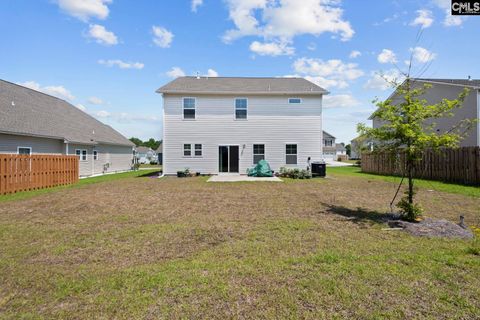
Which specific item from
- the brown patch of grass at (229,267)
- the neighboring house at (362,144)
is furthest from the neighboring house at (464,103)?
the brown patch of grass at (229,267)

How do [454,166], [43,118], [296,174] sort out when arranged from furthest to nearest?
[43,118] < [296,174] < [454,166]

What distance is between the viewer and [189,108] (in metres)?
18.7

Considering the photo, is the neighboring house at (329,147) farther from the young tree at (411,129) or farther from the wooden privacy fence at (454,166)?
the young tree at (411,129)

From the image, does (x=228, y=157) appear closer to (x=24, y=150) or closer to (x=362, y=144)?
(x=362, y=144)

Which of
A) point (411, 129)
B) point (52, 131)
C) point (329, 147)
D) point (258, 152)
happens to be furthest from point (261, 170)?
point (329, 147)

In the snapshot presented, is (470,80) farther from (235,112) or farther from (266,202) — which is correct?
(266,202)

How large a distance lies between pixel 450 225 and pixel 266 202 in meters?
4.82

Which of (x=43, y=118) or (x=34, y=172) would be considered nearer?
(x=34, y=172)

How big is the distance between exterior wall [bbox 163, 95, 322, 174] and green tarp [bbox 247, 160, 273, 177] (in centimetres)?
117

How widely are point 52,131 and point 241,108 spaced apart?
1349 cm

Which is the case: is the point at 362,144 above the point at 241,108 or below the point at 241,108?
below

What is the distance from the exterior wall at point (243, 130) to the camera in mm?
18641

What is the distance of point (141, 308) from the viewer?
109 inches

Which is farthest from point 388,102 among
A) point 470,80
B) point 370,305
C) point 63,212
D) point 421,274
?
point 470,80
